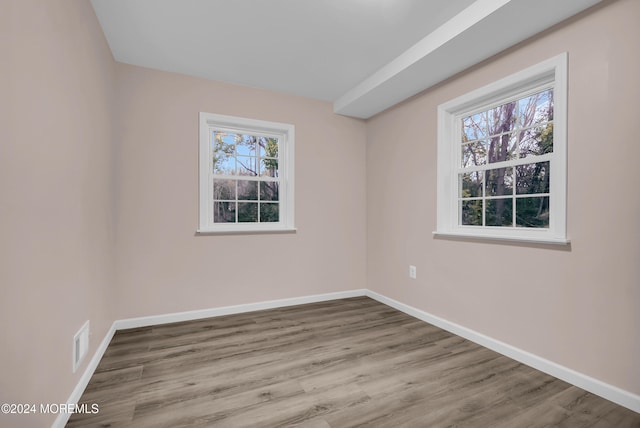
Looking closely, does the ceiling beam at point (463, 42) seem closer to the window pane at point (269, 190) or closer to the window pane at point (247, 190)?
the window pane at point (269, 190)

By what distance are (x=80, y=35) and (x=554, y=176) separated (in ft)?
10.8

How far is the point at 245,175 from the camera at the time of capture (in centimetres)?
350

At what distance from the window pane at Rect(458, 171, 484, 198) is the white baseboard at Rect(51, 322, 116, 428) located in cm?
328

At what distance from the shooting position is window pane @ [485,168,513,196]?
2471 mm

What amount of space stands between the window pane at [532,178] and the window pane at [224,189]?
9.26 feet

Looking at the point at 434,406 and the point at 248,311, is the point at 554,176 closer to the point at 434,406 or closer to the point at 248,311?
the point at 434,406

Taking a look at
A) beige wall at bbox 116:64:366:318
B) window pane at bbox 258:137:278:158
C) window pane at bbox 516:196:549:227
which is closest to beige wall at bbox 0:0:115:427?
beige wall at bbox 116:64:366:318

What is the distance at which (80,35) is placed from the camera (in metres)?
1.84

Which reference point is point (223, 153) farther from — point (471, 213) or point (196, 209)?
point (471, 213)

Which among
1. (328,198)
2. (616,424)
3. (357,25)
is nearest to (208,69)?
(357,25)

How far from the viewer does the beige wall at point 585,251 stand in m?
1.71

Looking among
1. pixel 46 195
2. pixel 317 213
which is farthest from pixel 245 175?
pixel 46 195

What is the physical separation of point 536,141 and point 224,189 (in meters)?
3.00

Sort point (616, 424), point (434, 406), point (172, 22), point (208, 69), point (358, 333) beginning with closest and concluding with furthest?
point (616, 424), point (434, 406), point (172, 22), point (358, 333), point (208, 69)
